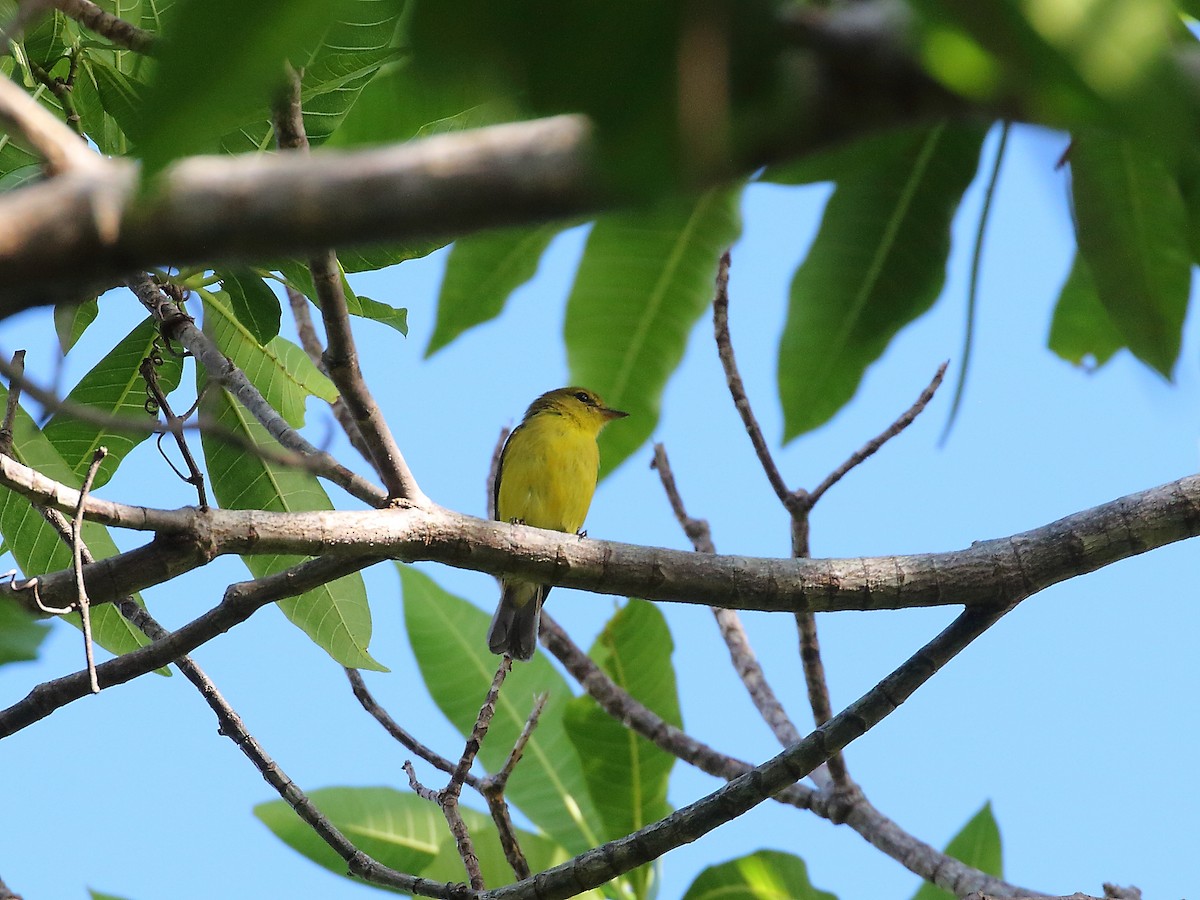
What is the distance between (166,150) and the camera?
0.66 meters

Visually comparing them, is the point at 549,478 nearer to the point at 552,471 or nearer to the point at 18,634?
the point at 552,471

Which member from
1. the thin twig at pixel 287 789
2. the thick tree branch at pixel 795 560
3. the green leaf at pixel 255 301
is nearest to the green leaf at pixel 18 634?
the thick tree branch at pixel 795 560

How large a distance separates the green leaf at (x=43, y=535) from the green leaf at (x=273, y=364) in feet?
2.42

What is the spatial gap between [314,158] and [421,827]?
17.9 ft

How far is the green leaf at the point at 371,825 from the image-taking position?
5.48m

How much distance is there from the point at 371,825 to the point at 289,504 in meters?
2.26

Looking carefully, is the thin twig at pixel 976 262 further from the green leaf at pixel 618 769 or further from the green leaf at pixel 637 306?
the green leaf at pixel 618 769

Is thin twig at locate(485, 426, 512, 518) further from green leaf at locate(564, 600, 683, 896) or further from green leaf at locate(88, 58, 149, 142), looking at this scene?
green leaf at locate(88, 58, 149, 142)

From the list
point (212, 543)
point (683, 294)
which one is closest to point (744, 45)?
point (683, 294)

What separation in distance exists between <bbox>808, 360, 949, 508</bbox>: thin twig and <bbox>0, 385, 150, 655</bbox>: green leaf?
95.7 inches

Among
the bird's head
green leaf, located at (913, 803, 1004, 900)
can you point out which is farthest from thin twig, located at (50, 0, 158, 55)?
the bird's head

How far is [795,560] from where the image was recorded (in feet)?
10.5

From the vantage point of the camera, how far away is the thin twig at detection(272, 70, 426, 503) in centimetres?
238

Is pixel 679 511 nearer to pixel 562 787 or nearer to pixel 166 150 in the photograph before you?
pixel 562 787
